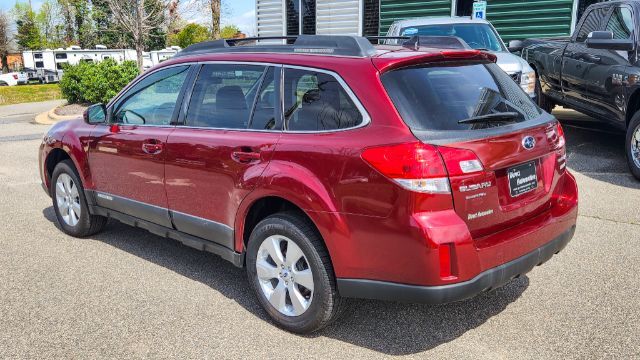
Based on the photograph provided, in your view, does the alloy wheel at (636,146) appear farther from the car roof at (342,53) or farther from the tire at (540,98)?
the car roof at (342,53)

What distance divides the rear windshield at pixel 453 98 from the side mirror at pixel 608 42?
3814 millimetres

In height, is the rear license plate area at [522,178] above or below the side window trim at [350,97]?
below

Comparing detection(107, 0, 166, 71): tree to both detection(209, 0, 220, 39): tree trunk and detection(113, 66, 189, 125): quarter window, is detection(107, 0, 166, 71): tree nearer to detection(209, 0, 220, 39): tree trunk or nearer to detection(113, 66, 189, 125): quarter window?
detection(209, 0, 220, 39): tree trunk

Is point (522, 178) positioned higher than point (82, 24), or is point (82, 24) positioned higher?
point (82, 24)

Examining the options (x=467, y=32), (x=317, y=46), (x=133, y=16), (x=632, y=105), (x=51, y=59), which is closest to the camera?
(x=317, y=46)

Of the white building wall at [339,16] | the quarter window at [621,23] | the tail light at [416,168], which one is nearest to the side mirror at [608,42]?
the quarter window at [621,23]

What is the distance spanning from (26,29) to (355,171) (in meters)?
65.7

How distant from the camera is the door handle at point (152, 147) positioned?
434 cm

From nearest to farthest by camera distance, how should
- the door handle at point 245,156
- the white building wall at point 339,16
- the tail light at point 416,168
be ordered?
the tail light at point 416,168 → the door handle at point 245,156 → the white building wall at point 339,16

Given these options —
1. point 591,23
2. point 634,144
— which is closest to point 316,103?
point 634,144

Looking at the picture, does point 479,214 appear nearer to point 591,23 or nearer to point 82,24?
point 591,23

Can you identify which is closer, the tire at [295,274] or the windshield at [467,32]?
the tire at [295,274]

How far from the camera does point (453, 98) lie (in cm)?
332

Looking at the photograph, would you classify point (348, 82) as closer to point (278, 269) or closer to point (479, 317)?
point (278, 269)
